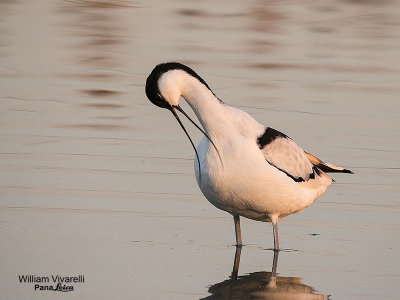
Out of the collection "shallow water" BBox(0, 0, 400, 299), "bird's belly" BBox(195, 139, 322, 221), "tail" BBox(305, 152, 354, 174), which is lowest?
"shallow water" BBox(0, 0, 400, 299)

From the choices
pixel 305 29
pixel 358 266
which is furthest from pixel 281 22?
pixel 358 266

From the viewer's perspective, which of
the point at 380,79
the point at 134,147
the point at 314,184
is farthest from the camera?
the point at 380,79

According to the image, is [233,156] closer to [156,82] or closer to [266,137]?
[266,137]

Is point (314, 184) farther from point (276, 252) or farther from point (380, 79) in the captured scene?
point (380, 79)

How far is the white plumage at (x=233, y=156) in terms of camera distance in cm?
870

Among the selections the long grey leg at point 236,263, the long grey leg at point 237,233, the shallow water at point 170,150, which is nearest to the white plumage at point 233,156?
the long grey leg at point 237,233

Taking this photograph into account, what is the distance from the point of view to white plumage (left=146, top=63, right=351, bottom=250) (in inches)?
343

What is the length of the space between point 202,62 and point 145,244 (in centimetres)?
869

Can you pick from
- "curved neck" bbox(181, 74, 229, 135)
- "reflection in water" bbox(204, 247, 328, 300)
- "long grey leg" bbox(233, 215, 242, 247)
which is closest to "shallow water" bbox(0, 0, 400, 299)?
"reflection in water" bbox(204, 247, 328, 300)

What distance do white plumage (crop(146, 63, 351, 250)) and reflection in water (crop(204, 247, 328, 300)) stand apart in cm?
64

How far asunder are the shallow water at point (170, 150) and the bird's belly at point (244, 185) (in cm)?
43

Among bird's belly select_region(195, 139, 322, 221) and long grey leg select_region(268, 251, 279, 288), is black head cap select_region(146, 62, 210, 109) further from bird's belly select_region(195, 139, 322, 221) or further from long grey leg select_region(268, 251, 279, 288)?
long grey leg select_region(268, 251, 279, 288)

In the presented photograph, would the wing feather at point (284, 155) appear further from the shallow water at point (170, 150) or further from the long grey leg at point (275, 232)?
the shallow water at point (170, 150)

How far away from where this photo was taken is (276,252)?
29.8 ft
